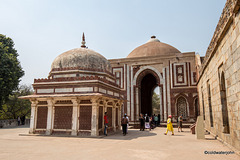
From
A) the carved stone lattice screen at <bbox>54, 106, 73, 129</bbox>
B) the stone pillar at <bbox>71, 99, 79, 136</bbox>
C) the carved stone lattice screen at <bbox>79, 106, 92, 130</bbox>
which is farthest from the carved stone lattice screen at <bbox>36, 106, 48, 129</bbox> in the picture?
the carved stone lattice screen at <bbox>79, 106, 92, 130</bbox>

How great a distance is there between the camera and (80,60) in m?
13.7

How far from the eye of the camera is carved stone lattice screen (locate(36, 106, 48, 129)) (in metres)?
12.2

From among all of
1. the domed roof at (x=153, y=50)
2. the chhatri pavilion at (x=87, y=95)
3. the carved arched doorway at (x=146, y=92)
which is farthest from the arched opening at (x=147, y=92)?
the chhatri pavilion at (x=87, y=95)

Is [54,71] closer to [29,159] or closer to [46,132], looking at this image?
[46,132]

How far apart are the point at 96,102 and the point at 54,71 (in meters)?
4.32

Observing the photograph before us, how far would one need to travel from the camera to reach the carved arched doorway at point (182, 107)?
2109cm

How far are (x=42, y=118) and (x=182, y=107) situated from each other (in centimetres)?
1505

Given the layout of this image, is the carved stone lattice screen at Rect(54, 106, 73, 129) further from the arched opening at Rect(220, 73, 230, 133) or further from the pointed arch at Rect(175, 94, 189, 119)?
the pointed arch at Rect(175, 94, 189, 119)

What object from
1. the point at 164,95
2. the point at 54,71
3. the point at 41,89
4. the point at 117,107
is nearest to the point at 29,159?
the point at 41,89

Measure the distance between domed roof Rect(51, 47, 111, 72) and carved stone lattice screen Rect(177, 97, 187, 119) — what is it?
10962 millimetres

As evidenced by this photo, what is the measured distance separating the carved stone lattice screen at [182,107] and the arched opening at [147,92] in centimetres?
583

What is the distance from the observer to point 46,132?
11.8 metres

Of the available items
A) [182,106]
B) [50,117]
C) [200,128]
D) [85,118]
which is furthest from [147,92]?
[200,128]

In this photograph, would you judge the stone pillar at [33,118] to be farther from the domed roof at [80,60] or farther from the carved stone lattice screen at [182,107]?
the carved stone lattice screen at [182,107]
